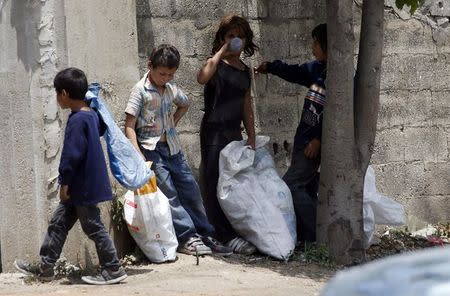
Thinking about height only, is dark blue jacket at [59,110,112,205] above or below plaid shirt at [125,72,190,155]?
below

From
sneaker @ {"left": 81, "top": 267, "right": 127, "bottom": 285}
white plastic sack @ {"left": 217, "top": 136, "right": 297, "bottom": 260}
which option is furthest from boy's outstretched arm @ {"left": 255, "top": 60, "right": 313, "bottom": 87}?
sneaker @ {"left": 81, "top": 267, "right": 127, "bottom": 285}

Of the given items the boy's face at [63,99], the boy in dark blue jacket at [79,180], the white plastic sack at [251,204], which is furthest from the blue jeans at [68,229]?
the white plastic sack at [251,204]

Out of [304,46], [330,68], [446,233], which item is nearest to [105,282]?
[330,68]

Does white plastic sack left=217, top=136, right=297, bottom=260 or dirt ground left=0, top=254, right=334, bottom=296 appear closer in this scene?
dirt ground left=0, top=254, right=334, bottom=296

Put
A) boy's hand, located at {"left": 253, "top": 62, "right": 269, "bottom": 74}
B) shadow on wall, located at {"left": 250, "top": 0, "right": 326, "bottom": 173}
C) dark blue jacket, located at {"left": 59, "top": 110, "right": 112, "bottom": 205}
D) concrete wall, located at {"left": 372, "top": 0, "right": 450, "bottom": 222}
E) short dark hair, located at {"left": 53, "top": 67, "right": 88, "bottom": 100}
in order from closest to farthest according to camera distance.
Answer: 1. dark blue jacket, located at {"left": 59, "top": 110, "right": 112, "bottom": 205}
2. short dark hair, located at {"left": 53, "top": 67, "right": 88, "bottom": 100}
3. boy's hand, located at {"left": 253, "top": 62, "right": 269, "bottom": 74}
4. shadow on wall, located at {"left": 250, "top": 0, "right": 326, "bottom": 173}
5. concrete wall, located at {"left": 372, "top": 0, "right": 450, "bottom": 222}

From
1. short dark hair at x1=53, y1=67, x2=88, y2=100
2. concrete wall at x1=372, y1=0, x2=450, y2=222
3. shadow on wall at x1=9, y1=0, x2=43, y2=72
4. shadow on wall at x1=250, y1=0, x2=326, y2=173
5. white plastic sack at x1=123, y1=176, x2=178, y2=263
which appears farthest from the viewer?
concrete wall at x1=372, y1=0, x2=450, y2=222

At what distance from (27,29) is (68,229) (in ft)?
4.38

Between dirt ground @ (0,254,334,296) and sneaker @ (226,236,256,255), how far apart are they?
0.07 metres

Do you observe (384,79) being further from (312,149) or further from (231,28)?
(231,28)

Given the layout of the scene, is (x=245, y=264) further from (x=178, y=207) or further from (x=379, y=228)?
(x=379, y=228)

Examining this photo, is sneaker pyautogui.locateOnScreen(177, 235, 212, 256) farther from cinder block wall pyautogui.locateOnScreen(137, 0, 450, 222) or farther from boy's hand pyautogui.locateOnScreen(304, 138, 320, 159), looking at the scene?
boy's hand pyautogui.locateOnScreen(304, 138, 320, 159)

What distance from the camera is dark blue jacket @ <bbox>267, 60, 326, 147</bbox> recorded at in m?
7.93

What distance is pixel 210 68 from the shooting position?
7605 mm

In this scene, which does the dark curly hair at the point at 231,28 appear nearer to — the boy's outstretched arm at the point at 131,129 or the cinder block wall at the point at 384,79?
the cinder block wall at the point at 384,79
